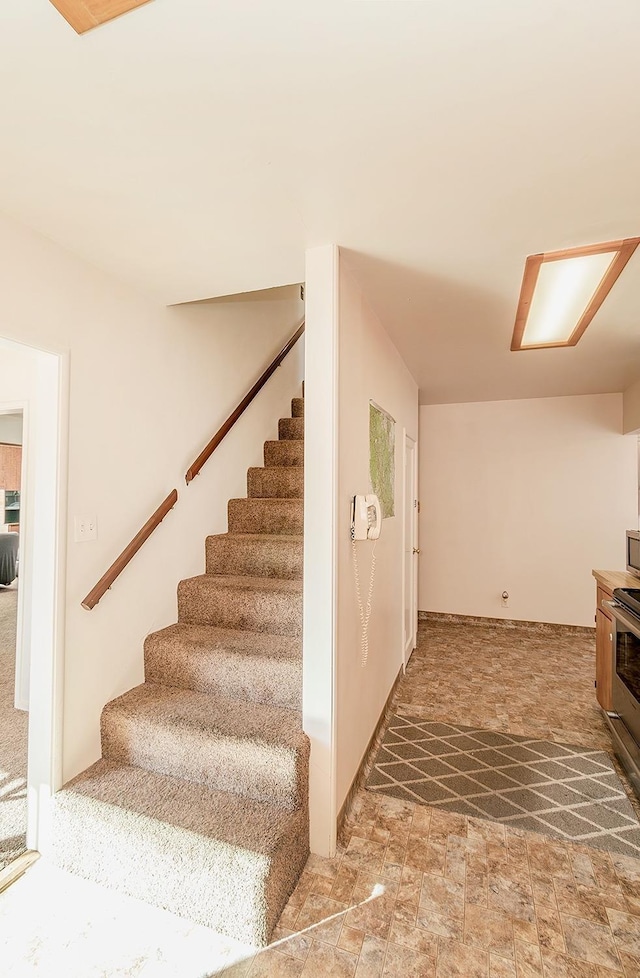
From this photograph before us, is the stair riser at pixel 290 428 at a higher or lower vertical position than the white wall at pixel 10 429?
lower

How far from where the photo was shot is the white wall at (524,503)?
4.73m

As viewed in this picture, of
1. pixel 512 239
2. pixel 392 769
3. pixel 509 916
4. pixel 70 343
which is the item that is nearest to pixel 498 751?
pixel 392 769

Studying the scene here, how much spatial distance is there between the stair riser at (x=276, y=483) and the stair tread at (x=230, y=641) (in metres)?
1.23

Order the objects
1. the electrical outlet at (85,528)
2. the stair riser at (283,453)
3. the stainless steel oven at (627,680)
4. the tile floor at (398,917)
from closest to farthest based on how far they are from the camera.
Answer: the tile floor at (398,917)
the electrical outlet at (85,528)
the stainless steel oven at (627,680)
the stair riser at (283,453)

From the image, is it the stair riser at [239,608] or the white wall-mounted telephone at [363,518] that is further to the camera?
the stair riser at [239,608]

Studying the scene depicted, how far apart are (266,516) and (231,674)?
124cm

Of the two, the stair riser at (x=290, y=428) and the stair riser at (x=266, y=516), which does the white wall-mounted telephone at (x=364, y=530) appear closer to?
the stair riser at (x=266, y=516)

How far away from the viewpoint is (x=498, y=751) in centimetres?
266

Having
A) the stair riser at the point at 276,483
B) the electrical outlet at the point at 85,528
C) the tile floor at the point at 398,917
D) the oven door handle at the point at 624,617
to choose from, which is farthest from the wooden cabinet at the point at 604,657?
the electrical outlet at the point at 85,528

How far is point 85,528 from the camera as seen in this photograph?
206 centimetres

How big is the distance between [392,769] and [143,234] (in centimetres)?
285

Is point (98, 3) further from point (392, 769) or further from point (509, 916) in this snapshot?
point (392, 769)

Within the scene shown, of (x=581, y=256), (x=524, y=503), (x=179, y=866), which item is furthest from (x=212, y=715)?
(x=524, y=503)

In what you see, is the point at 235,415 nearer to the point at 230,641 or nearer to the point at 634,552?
the point at 230,641
